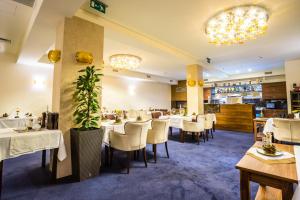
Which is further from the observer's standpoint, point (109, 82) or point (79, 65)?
point (109, 82)

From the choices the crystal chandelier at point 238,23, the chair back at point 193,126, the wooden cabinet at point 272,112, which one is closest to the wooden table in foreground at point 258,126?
the chair back at point 193,126

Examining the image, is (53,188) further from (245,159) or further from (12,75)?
(12,75)

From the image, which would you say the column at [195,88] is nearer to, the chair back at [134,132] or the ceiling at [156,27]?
the ceiling at [156,27]

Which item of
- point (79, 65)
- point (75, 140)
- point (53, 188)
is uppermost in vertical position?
point (79, 65)

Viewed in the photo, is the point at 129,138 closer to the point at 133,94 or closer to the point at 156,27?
the point at 156,27

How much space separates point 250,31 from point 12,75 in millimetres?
7181

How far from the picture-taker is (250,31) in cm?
301

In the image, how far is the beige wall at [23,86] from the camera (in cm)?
514

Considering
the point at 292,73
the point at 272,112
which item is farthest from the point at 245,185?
the point at 272,112

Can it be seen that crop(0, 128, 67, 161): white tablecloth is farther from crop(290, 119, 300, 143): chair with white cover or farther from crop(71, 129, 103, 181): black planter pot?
crop(290, 119, 300, 143): chair with white cover

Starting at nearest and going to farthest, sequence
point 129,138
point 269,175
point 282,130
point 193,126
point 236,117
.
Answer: point 269,175, point 129,138, point 282,130, point 193,126, point 236,117

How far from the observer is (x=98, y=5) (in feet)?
8.46

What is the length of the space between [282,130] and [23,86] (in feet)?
26.4

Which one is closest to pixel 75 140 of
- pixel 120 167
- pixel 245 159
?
pixel 120 167
